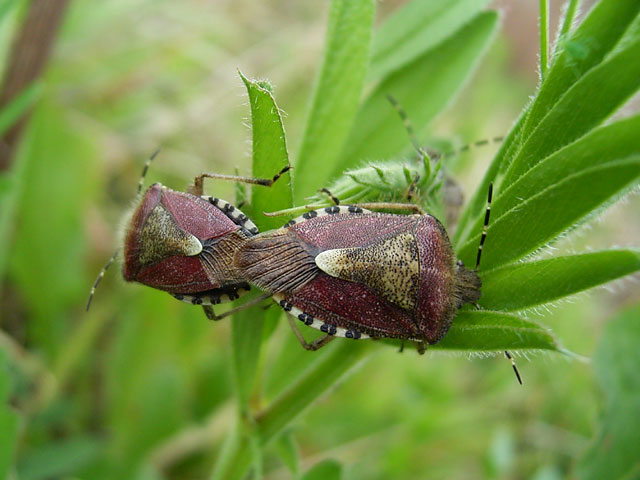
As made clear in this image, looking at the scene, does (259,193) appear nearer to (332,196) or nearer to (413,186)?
(332,196)

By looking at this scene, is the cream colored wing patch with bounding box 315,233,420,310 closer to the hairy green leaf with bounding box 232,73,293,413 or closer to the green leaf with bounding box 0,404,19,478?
the hairy green leaf with bounding box 232,73,293,413

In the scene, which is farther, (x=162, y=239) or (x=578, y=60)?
(x=162, y=239)

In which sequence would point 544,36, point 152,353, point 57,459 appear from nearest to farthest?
point 544,36, point 57,459, point 152,353

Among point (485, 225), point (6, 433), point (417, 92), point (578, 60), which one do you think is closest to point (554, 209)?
point (485, 225)

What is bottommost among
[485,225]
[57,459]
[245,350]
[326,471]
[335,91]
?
[57,459]

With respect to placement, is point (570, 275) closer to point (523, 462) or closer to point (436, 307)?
point (436, 307)

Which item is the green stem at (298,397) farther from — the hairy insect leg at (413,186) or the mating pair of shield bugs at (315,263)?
the hairy insect leg at (413,186)

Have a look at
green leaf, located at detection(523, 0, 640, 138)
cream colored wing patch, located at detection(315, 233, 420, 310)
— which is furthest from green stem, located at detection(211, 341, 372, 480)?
green leaf, located at detection(523, 0, 640, 138)
